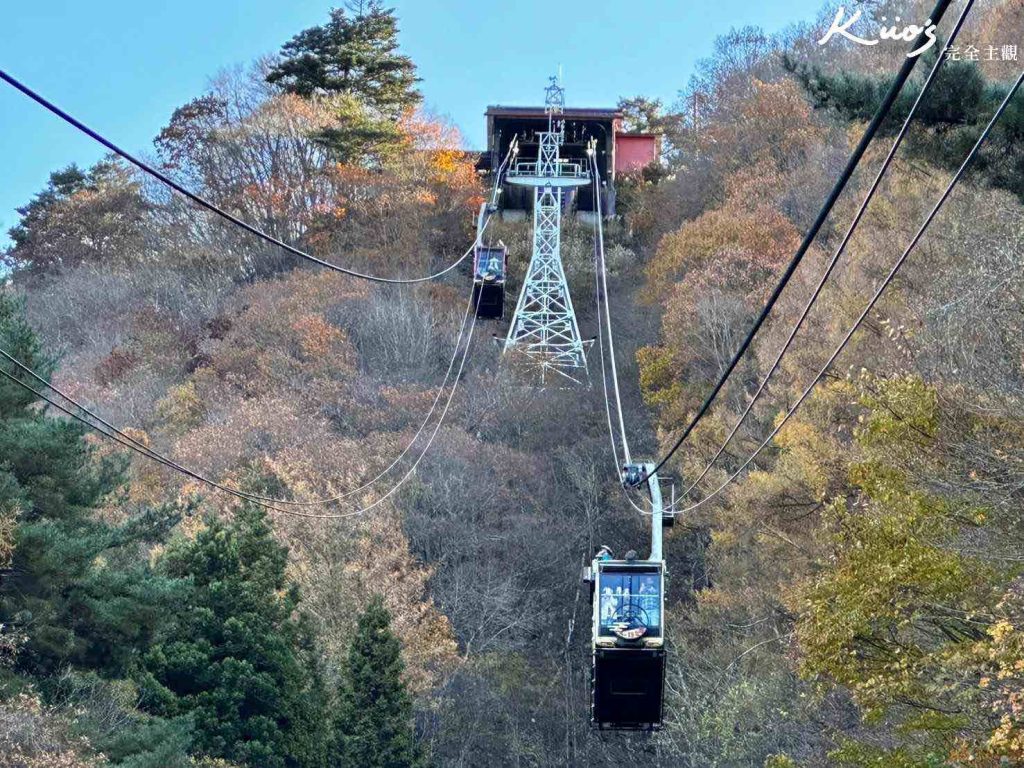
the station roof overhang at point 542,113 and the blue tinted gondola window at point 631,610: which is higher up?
the station roof overhang at point 542,113

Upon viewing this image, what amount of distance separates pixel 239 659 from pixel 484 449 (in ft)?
42.0

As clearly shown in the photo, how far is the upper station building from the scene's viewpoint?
51156mm

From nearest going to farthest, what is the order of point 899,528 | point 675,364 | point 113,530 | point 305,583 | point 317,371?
1. point 899,528
2. point 113,530
3. point 305,583
4. point 675,364
5. point 317,371

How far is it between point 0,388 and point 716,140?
28.6 metres

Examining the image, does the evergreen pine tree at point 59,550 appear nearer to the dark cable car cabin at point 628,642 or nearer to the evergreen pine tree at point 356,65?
the dark cable car cabin at point 628,642

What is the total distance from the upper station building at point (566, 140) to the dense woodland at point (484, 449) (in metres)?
0.95

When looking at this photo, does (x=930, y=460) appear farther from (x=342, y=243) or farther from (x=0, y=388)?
(x=342, y=243)

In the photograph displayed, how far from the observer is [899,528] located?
15.8 metres

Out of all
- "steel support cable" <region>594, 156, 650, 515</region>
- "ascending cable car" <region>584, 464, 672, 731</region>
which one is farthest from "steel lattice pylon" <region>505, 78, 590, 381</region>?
"ascending cable car" <region>584, 464, 672, 731</region>

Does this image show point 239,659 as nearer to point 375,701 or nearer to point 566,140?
point 375,701

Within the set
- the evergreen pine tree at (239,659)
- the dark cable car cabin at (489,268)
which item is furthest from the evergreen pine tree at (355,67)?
the evergreen pine tree at (239,659)

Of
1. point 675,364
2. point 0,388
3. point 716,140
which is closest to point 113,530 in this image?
point 0,388

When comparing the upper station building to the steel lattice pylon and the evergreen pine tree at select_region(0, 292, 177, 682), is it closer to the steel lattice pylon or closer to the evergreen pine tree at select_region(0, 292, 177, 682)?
the steel lattice pylon

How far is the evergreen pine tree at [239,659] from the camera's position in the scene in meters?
24.4
